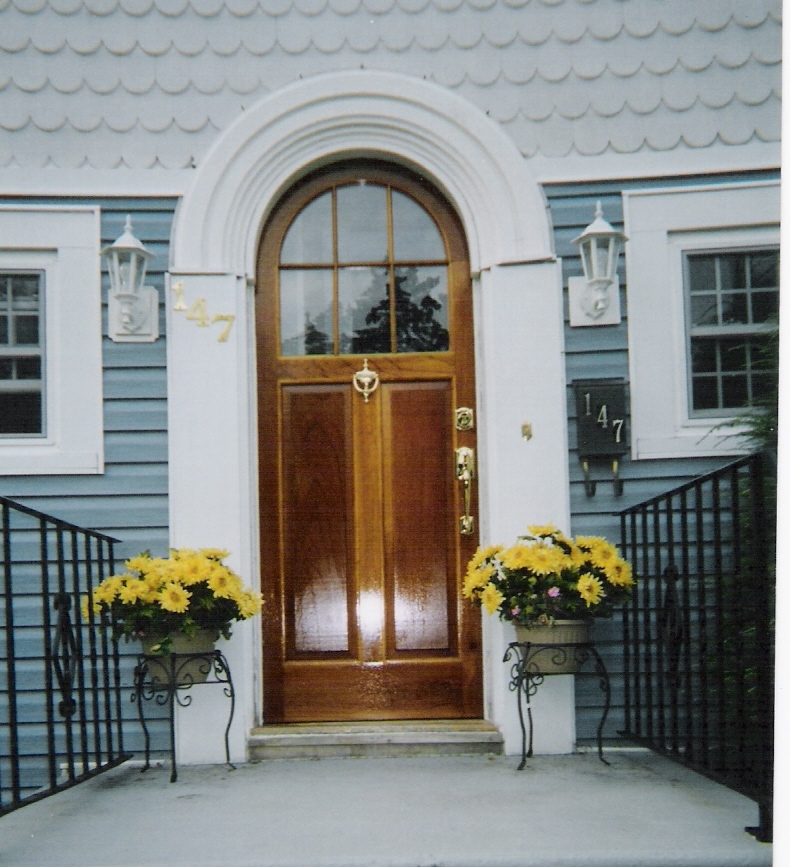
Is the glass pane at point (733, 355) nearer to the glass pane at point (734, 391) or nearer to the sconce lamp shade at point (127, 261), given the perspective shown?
the glass pane at point (734, 391)

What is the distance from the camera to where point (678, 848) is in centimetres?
288

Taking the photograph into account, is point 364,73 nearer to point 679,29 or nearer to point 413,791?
point 679,29

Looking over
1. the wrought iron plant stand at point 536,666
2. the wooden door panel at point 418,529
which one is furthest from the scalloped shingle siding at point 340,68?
the wrought iron plant stand at point 536,666

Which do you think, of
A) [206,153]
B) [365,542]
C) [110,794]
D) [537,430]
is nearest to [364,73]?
[206,153]

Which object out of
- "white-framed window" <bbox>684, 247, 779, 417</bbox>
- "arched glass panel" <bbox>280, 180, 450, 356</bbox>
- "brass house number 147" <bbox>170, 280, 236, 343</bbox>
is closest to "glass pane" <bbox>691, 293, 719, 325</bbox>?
"white-framed window" <bbox>684, 247, 779, 417</bbox>

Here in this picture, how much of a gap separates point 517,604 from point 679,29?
250 cm

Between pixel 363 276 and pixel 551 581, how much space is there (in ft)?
5.13

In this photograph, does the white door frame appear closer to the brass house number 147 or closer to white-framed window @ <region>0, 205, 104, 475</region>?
the brass house number 147

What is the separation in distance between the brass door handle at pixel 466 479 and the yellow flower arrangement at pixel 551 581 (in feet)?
1.25

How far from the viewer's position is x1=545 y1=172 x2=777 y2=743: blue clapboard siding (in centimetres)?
420

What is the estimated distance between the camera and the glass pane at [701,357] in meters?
4.38

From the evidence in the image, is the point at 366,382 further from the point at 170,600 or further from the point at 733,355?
the point at 733,355

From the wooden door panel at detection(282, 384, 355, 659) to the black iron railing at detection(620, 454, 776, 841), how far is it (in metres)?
1.16

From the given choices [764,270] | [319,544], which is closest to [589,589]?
[319,544]
